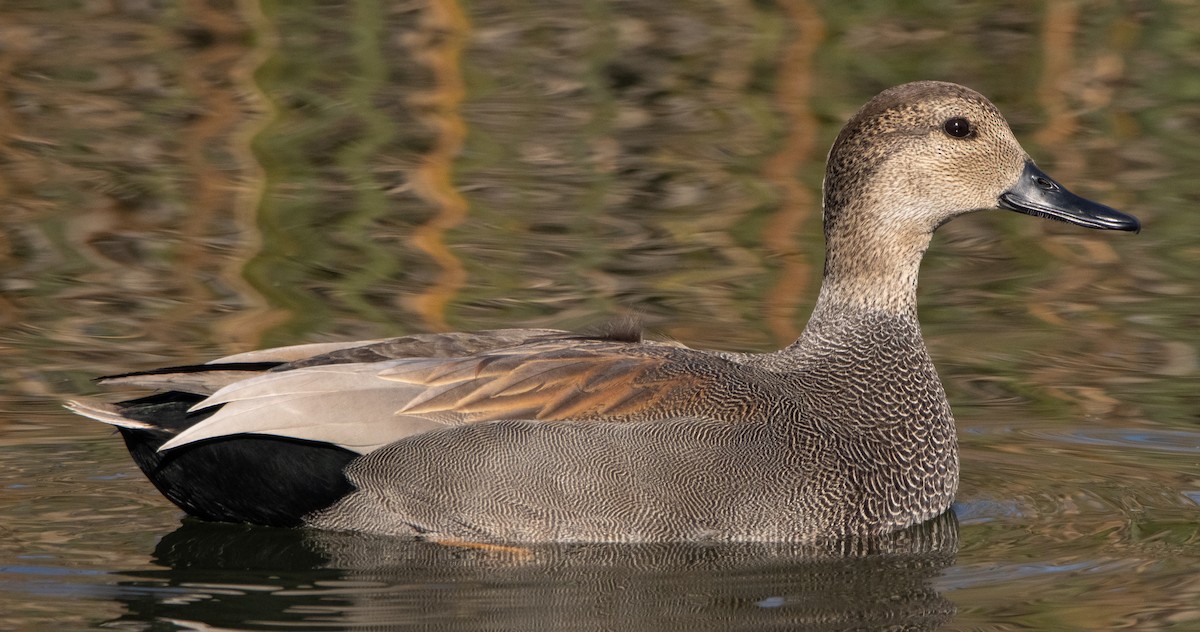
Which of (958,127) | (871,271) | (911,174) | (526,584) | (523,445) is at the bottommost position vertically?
(526,584)

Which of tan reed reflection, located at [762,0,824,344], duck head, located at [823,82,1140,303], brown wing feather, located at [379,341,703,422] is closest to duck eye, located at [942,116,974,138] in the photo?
duck head, located at [823,82,1140,303]

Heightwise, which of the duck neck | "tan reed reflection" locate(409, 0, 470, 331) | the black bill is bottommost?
"tan reed reflection" locate(409, 0, 470, 331)

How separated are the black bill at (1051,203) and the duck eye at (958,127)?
29 cm

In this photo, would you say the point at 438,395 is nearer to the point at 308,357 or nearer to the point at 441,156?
the point at 308,357

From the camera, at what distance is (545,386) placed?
20.5ft

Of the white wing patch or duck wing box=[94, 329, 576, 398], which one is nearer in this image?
the white wing patch

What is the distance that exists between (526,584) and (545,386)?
73cm

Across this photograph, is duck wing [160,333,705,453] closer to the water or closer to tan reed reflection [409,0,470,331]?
the water

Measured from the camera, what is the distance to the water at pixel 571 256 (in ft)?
19.2

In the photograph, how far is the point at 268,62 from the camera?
50.8 feet

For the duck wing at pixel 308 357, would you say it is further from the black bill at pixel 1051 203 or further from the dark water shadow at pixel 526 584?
the black bill at pixel 1051 203

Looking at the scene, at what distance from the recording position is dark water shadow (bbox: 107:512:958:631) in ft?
18.1

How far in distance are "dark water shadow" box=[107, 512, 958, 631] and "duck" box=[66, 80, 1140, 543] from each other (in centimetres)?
9

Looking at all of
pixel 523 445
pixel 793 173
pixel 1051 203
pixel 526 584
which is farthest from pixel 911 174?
pixel 793 173
